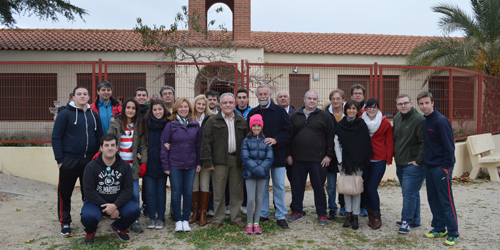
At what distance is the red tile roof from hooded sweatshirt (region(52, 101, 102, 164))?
375 inches

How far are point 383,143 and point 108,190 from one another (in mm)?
3609

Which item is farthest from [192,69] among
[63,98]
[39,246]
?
[39,246]

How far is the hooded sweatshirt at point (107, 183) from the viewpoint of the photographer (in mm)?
4379

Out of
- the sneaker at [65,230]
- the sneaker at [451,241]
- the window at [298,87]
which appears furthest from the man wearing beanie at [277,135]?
the window at [298,87]

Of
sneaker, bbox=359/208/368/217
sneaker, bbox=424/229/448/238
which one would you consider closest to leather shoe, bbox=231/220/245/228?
sneaker, bbox=359/208/368/217

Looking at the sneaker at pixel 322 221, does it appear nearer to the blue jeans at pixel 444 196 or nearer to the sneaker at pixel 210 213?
the blue jeans at pixel 444 196

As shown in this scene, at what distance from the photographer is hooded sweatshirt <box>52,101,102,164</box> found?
467 centimetres

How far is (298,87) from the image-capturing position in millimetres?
8430

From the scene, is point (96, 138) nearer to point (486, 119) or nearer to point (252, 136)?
point (252, 136)

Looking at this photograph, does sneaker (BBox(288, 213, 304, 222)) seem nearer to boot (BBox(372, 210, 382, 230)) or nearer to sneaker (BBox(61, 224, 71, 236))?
boot (BBox(372, 210, 382, 230))

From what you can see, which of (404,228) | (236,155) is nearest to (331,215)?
(404,228)

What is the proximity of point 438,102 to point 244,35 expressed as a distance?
771 cm

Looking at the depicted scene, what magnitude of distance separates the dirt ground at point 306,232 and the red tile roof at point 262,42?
9.27m

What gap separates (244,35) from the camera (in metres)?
14.0
